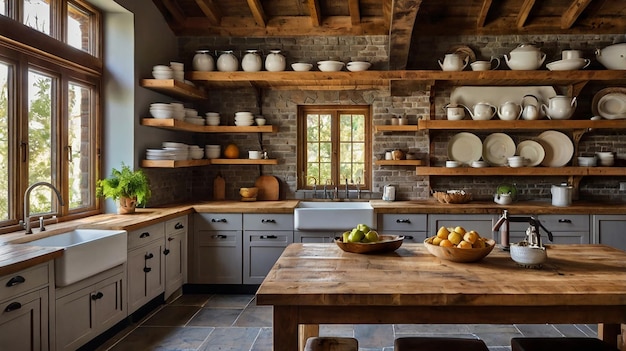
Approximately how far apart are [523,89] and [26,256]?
15.9 ft

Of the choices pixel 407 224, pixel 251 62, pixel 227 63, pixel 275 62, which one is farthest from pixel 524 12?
pixel 227 63

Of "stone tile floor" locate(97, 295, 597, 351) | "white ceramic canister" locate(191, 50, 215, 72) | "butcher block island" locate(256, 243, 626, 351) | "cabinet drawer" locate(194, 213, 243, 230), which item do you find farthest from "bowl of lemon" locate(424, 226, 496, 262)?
"white ceramic canister" locate(191, 50, 215, 72)

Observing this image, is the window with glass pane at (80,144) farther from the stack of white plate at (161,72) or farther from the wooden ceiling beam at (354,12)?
the wooden ceiling beam at (354,12)

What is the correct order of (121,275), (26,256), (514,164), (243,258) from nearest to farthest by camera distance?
1. (26,256)
2. (121,275)
3. (243,258)
4. (514,164)

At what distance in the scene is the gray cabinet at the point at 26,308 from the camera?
7.18 feet

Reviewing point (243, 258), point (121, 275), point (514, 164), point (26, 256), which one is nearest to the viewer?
point (26, 256)

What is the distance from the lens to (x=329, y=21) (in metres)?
5.03

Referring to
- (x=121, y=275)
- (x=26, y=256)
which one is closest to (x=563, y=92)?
(x=121, y=275)

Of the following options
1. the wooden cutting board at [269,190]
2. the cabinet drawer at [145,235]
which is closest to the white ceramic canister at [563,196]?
the wooden cutting board at [269,190]

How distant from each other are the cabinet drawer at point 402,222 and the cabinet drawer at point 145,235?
2041 millimetres

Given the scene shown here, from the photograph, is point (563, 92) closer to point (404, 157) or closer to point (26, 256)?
point (404, 157)

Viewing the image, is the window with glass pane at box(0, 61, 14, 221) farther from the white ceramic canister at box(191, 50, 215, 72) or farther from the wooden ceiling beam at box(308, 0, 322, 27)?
the wooden ceiling beam at box(308, 0, 322, 27)

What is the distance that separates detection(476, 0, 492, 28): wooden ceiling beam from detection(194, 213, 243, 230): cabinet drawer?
3.25 m

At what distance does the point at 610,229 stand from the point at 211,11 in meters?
4.53
